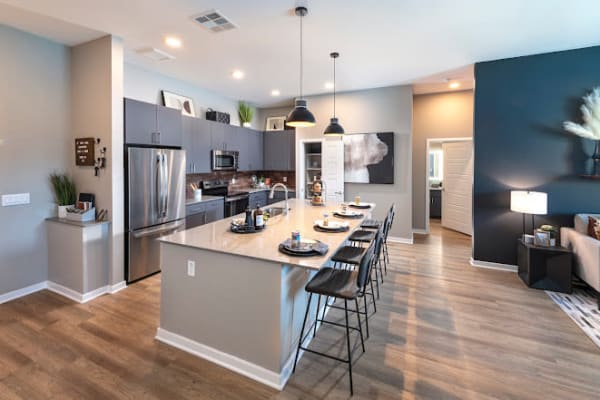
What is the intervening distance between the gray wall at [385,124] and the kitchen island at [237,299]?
346cm

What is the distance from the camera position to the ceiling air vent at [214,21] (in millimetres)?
2848

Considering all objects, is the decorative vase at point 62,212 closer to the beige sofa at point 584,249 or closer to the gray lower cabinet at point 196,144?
the gray lower cabinet at point 196,144

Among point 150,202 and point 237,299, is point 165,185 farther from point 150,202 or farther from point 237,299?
A: point 237,299

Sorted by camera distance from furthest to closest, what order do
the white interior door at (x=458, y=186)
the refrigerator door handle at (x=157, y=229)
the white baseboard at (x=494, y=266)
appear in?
1. the white interior door at (x=458, y=186)
2. the white baseboard at (x=494, y=266)
3. the refrigerator door handle at (x=157, y=229)

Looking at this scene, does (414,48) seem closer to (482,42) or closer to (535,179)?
(482,42)

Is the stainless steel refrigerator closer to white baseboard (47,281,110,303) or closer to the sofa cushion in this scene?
white baseboard (47,281,110,303)

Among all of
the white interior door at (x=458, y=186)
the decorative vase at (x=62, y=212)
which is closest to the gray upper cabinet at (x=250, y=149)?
the decorative vase at (x=62, y=212)

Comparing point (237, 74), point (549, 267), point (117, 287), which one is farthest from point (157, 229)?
point (549, 267)

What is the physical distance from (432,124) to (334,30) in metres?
4.07

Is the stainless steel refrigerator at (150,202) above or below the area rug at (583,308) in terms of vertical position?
above

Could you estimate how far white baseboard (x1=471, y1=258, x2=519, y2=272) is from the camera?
418 cm

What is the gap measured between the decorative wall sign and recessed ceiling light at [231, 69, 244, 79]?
225 centimetres

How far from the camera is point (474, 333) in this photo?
103 inches

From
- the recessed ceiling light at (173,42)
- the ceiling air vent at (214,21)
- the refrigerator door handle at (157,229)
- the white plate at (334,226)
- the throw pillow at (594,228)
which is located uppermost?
the recessed ceiling light at (173,42)
